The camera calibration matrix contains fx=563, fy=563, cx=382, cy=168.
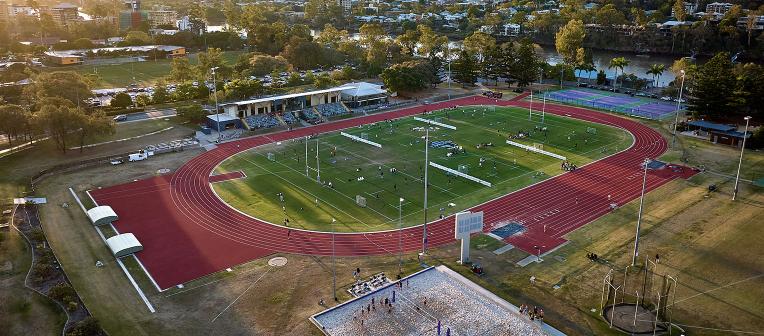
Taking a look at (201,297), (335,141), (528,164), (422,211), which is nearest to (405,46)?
(335,141)

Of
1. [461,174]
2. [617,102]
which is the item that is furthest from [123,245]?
[617,102]

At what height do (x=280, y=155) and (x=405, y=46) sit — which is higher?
(x=405, y=46)

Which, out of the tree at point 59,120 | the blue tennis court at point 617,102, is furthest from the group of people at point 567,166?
the tree at point 59,120

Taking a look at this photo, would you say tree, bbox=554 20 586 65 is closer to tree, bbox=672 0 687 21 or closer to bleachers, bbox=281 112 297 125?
bleachers, bbox=281 112 297 125

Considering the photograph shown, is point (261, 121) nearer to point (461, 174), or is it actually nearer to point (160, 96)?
point (160, 96)

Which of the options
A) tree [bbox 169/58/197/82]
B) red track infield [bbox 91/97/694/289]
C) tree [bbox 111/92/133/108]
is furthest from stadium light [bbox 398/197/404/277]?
tree [bbox 169/58/197/82]

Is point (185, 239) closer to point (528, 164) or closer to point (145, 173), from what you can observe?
point (145, 173)

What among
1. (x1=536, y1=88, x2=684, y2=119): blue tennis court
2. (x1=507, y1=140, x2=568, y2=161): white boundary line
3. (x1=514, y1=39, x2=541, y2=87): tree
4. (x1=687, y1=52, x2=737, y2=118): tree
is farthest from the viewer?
(x1=514, y1=39, x2=541, y2=87): tree

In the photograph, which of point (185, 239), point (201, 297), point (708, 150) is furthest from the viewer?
point (708, 150)
